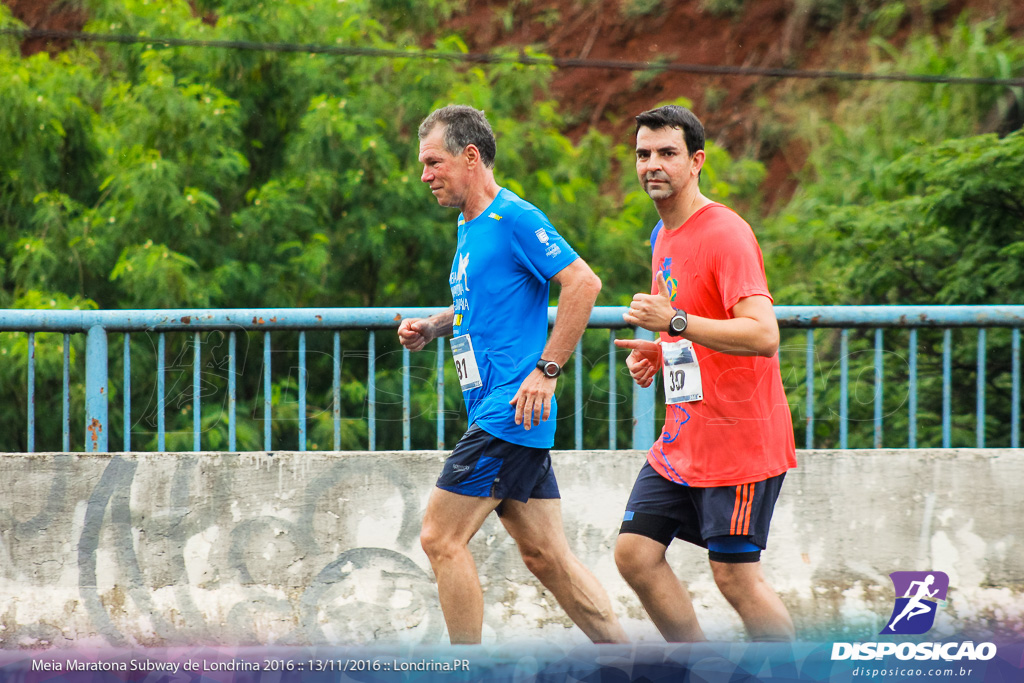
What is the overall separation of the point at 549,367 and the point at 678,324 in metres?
0.51

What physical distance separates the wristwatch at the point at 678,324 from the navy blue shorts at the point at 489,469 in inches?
28.4

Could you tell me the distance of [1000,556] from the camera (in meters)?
4.59

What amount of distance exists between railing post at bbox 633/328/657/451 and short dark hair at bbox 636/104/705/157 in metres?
1.37

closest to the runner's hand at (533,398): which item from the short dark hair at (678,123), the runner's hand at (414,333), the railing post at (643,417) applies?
the runner's hand at (414,333)

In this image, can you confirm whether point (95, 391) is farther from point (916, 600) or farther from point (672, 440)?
point (916, 600)

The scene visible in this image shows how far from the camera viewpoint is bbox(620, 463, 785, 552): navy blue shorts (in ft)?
10.1

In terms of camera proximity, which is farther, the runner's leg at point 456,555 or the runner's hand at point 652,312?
the runner's leg at point 456,555

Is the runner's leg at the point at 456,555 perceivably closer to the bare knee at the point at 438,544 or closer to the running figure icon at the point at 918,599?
the bare knee at the point at 438,544

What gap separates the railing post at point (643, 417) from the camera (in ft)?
15.0

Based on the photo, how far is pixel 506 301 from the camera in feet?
11.4

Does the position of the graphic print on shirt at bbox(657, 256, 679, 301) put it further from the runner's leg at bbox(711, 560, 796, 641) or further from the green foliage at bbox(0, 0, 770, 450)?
the green foliage at bbox(0, 0, 770, 450)

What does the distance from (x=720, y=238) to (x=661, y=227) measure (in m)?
0.42

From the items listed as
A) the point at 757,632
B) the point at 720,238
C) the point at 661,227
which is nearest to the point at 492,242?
the point at 661,227

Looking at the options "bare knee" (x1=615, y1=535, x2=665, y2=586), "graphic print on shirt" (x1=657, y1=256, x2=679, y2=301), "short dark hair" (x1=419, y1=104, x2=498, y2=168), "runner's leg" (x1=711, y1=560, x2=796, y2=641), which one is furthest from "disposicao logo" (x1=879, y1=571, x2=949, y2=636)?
"short dark hair" (x1=419, y1=104, x2=498, y2=168)
